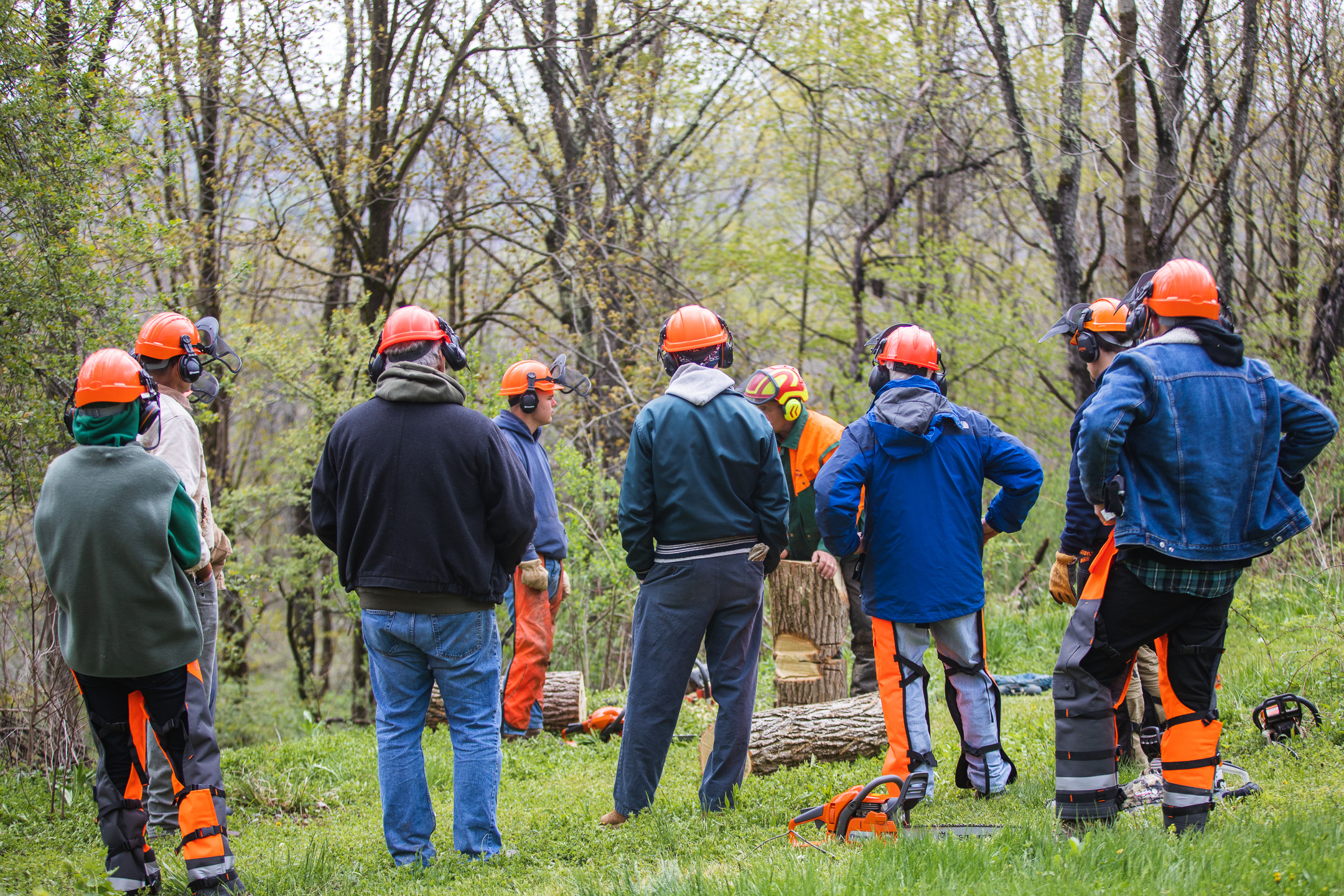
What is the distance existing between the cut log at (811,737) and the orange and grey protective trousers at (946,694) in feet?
3.05

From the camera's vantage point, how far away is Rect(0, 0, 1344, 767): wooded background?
20.5 feet

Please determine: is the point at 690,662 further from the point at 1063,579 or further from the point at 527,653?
the point at 527,653

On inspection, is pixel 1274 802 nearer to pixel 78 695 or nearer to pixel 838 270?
pixel 78 695

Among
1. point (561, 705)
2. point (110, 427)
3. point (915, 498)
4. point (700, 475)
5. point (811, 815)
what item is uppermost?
point (110, 427)

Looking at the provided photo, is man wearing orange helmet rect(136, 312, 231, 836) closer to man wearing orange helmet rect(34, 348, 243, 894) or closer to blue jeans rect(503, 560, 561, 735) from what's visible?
man wearing orange helmet rect(34, 348, 243, 894)

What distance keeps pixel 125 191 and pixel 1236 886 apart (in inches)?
288

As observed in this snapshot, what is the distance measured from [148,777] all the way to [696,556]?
8.09 feet

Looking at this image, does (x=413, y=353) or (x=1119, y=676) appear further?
(x=413, y=353)

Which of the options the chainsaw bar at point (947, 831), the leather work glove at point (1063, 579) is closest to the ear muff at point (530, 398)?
the leather work glove at point (1063, 579)

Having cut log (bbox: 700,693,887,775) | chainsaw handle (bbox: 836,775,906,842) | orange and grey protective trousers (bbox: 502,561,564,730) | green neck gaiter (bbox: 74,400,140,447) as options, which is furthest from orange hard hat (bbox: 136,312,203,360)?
chainsaw handle (bbox: 836,775,906,842)

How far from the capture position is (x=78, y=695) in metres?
5.89

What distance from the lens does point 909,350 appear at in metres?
4.53

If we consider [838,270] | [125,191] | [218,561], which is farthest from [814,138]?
[218,561]

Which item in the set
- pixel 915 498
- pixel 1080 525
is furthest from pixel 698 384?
pixel 1080 525
